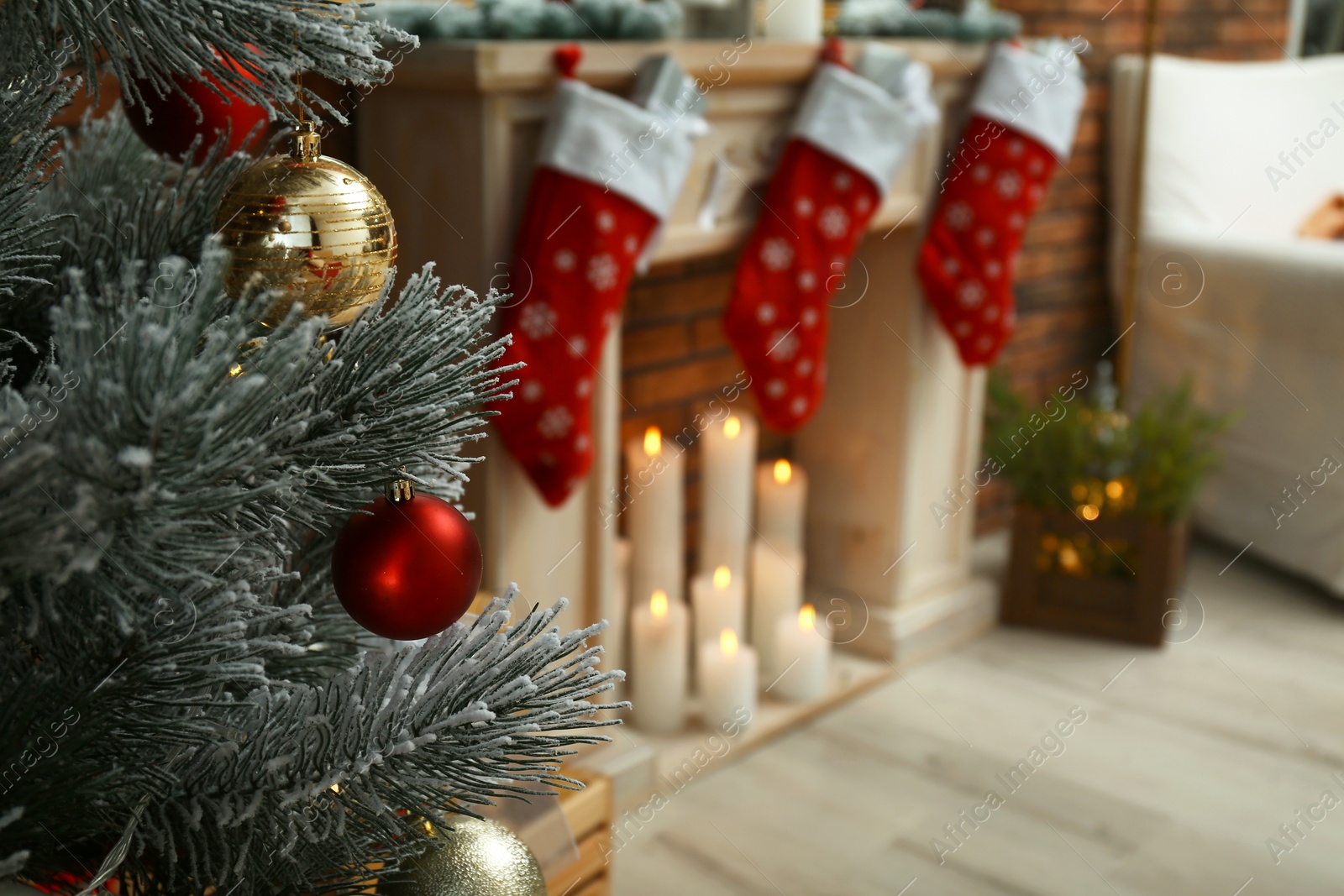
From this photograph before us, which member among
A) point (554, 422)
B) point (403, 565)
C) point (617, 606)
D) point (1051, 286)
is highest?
point (403, 565)

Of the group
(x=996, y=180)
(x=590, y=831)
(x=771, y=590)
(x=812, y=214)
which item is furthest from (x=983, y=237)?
(x=590, y=831)

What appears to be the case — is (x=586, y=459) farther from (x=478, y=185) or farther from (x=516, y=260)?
(x=478, y=185)

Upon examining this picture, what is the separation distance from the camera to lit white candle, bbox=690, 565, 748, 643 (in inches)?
84.4

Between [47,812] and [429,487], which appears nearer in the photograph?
[47,812]

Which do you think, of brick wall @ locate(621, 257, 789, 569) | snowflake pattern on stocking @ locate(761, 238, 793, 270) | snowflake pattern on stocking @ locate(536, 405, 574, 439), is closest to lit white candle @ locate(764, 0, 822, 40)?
snowflake pattern on stocking @ locate(761, 238, 793, 270)

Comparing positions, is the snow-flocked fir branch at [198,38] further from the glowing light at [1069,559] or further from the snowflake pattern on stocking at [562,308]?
the glowing light at [1069,559]

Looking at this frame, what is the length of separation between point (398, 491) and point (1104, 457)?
2109 millimetres

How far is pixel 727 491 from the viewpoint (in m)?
2.18

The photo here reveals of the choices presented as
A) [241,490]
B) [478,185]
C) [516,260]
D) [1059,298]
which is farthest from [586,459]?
[1059,298]

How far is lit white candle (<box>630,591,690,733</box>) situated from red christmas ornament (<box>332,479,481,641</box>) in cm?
145

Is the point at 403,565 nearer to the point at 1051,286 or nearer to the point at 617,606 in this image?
the point at 617,606

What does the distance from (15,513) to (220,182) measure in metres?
0.35

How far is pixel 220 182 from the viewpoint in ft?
2.31

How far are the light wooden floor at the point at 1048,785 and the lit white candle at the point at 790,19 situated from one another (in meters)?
1.17
